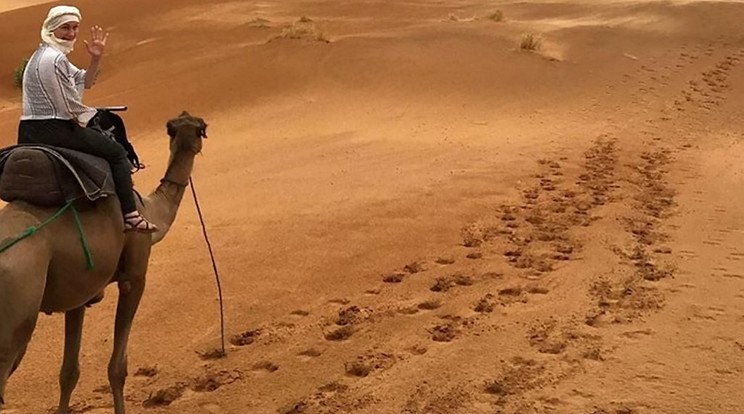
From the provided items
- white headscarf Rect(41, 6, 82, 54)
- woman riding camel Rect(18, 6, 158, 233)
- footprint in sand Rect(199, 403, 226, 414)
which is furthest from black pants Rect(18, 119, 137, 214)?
footprint in sand Rect(199, 403, 226, 414)

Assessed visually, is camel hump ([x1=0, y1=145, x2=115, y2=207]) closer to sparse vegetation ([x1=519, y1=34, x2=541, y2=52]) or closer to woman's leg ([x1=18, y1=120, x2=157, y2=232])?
woman's leg ([x1=18, y1=120, x2=157, y2=232])

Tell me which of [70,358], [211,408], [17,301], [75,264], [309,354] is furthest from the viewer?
[309,354]

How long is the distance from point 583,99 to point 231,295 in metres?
11.5

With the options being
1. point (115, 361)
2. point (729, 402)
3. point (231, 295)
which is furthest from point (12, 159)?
point (729, 402)

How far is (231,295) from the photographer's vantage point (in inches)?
307

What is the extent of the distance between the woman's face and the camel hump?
0.63 m

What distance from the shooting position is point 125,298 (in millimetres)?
5312

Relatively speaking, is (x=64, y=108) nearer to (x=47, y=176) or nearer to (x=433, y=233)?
(x=47, y=176)

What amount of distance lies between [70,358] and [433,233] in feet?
16.0

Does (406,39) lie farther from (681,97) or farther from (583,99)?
(681,97)

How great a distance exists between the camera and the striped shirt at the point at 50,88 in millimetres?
4781

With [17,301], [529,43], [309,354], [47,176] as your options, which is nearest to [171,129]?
[47,176]

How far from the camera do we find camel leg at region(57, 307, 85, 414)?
544cm

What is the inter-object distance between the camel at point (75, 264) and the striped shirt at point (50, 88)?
1.77 ft
